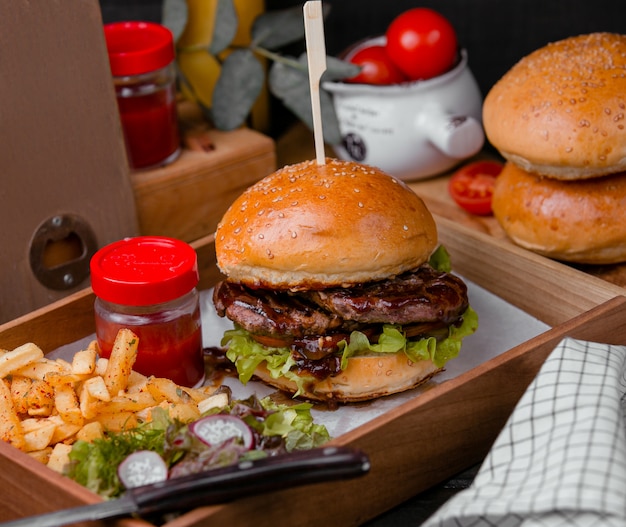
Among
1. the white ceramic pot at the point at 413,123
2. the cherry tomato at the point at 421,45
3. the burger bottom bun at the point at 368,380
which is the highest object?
the cherry tomato at the point at 421,45

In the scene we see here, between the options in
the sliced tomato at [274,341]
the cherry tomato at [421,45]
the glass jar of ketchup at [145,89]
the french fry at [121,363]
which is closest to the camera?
the french fry at [121,363]

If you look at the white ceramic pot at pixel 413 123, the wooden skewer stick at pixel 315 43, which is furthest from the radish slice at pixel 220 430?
the white ceramic pot at pixel 413 123

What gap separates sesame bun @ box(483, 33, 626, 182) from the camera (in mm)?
2531

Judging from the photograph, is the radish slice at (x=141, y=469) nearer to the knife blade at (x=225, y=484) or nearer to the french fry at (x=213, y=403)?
the knife blade at (x=225, y=484)

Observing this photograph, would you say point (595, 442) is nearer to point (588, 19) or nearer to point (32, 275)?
point (32, 275)

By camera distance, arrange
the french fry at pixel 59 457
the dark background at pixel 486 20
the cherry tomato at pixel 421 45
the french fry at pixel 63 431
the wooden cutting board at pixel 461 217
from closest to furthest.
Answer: the french fry at pixel 59 457
the french fry at pixel 63 431
the wooden cutting board at pixel 461 217
the cherry tomato at pixel 421 45
the dark background at pixel 486 20

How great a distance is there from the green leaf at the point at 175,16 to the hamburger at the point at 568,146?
4.19 feet

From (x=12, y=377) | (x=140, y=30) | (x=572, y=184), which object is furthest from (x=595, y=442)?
(x=140, y=30)

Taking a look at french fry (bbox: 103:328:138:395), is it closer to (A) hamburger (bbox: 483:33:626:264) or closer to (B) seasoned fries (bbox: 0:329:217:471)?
(B) seasoned fries (bbox: 0:329:217:471)

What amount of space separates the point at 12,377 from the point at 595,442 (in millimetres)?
1335

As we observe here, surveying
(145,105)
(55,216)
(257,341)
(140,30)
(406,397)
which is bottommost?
(406,397)

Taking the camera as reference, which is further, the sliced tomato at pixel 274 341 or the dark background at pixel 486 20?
the dark background at pixel 486 20

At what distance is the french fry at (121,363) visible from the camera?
83.6 inches

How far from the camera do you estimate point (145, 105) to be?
314cm
